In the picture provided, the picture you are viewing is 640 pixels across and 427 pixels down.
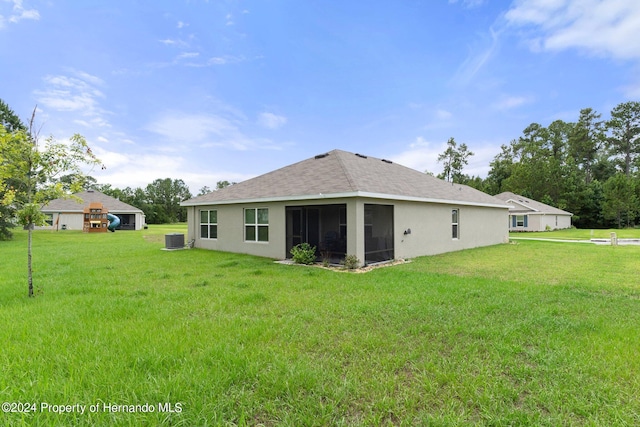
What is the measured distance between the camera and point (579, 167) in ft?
157

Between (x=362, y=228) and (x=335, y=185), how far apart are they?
5.60 feet

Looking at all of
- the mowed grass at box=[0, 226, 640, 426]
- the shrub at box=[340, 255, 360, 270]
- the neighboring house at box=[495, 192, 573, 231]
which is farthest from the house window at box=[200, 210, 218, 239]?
the neighboring house at box=[495, 192, 573, 231]

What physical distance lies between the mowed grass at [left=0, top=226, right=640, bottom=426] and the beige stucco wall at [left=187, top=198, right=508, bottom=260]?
3318mm

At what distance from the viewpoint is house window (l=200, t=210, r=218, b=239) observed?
1421 centimetres

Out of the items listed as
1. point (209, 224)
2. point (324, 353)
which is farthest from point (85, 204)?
point (324, 353)

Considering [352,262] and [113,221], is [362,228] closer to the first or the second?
→ [352,262]

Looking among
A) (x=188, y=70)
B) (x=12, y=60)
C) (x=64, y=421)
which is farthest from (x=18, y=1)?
(x=64, y=421)

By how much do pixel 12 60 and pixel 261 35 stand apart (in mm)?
9444

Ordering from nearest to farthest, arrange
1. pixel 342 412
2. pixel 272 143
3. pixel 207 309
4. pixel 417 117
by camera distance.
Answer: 1. pixel 342 412
2. pixel 207 309
3. pixel 417 117
4. pixel 272 143

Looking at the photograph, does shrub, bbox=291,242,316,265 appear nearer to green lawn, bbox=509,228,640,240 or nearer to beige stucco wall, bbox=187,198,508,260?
beige stucco wall, bbox=187,198,508,260

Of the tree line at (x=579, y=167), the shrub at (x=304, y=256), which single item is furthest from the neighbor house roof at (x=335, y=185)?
the tree line at (x=579, y=167)

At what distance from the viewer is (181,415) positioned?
2340 millimetres

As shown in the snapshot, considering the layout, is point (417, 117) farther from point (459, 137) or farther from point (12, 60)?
point (459, 137)

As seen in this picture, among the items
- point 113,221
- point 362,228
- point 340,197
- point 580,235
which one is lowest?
point 580,235
